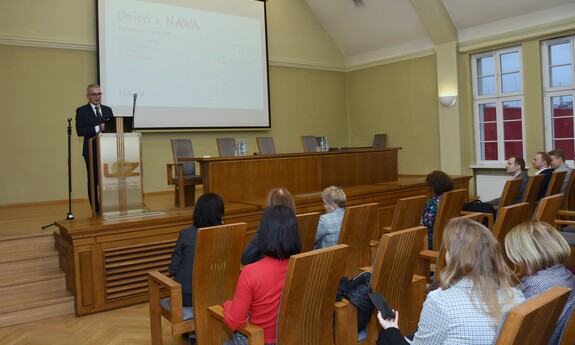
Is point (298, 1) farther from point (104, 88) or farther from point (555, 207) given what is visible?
point (555, 207)

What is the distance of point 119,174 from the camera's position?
4312 mm

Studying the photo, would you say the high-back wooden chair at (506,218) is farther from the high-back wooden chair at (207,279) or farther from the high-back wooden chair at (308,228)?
the high-back wooden chair at (207,279)

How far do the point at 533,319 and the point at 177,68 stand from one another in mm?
7280

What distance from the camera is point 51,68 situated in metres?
6.93

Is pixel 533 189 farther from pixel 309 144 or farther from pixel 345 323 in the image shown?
pixel 345 323

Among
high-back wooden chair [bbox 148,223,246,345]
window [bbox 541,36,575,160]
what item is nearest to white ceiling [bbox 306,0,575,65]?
window [bbox 541,36,575,160]

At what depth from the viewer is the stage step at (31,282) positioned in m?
3.65

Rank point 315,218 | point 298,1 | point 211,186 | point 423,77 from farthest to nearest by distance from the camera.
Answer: point 298,1, point 423,77, point 211,186, point 315,218

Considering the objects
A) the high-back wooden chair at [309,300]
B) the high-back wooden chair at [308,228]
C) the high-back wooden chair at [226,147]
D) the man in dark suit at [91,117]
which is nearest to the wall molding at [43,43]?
the high-back wooden chair at [226,147]

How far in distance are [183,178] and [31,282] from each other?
2005 mm

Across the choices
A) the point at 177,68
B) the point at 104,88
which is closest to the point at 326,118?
the point at 177,68

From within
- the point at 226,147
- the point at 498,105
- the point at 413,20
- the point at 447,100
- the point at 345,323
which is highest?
the point at 413,20

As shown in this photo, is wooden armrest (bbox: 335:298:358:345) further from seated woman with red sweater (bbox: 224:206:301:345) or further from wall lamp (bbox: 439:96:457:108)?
wall lamp (bbox: 439:96:457:108)

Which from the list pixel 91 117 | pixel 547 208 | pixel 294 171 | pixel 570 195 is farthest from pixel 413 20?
pixel 547 208
